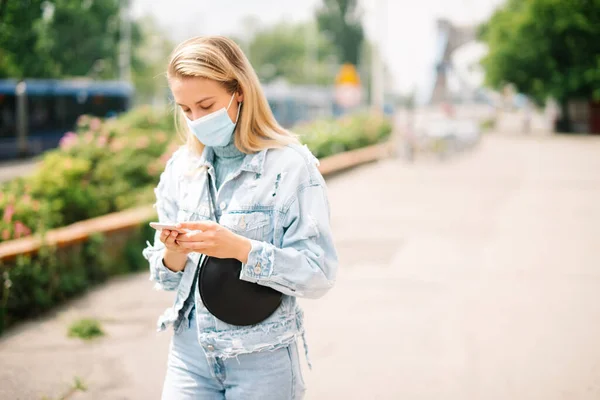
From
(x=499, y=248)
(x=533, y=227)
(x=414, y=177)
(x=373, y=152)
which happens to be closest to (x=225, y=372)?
(x=499, y=248)

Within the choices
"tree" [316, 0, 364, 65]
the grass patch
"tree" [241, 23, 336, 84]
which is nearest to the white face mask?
the grass patch

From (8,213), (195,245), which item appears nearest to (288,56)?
(8,213)

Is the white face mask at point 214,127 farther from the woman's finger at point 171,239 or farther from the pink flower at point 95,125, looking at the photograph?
the pink flower at point 95,125

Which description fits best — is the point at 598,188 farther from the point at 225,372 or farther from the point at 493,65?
the point at 493,65

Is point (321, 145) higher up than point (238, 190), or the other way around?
point (238, 190)

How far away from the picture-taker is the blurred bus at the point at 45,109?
2236 cm

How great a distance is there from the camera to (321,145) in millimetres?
18422

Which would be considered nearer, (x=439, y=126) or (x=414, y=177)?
(x=414, y=177)

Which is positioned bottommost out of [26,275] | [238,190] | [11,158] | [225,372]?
[11,158]

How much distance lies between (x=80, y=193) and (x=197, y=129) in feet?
19.2

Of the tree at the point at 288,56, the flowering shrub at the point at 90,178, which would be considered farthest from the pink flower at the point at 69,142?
the tree at the point at 288,56

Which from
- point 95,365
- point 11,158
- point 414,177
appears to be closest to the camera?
point 95,365

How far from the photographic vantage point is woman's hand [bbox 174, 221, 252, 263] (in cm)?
190

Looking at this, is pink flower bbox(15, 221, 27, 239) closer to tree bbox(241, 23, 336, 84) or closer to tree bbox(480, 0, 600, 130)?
tree bbox(480, 0, 600, 130)
